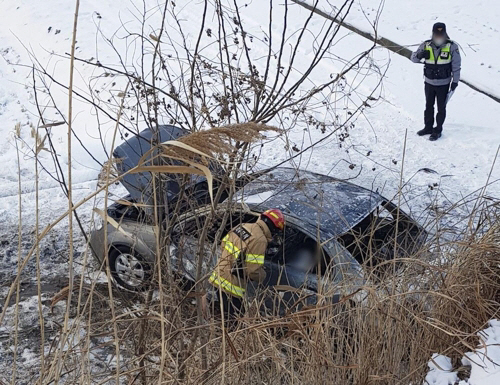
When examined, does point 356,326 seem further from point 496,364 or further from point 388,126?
point 388,126

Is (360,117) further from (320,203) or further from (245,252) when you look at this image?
(245,252)

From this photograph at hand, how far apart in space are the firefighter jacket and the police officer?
5384 mm

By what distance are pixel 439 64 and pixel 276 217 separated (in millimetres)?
5252

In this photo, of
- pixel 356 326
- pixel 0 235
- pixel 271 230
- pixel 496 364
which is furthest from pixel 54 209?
pixel 496 364

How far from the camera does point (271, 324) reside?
3023 mm

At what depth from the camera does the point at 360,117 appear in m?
11.5

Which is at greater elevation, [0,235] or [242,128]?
[242,128]

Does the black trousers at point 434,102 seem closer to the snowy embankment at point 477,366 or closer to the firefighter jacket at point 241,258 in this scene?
the firefighter jacket at point 241,258

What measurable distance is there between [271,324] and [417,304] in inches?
53.5

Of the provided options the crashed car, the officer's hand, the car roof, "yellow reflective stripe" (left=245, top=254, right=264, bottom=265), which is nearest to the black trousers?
the officer's hand

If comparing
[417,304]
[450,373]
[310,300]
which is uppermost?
[417,304]

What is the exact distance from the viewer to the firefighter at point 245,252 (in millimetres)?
4480

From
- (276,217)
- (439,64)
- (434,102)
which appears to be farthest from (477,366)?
(434,102)

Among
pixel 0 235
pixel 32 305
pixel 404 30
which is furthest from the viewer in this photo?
pixel 404 30
